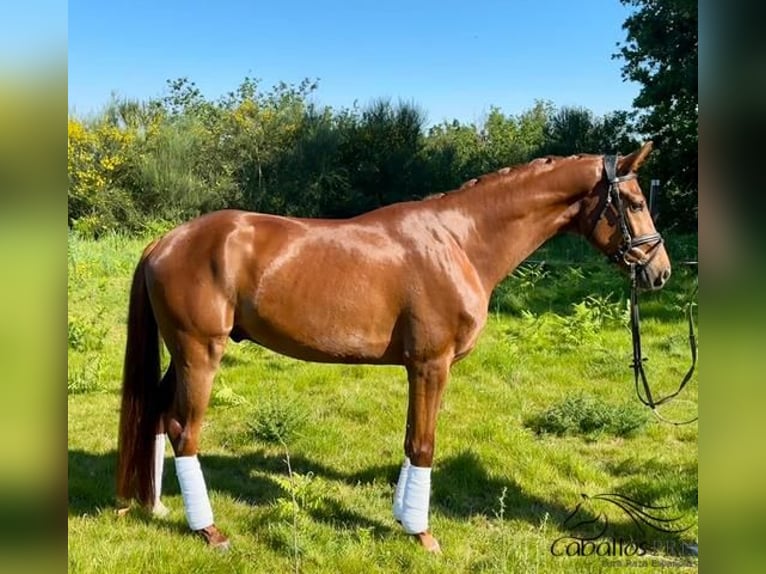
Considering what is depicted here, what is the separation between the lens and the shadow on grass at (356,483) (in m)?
3.47

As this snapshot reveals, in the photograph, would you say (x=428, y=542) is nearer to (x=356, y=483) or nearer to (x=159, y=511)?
(x=356, y=483)

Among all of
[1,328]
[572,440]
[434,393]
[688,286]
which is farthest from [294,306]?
[688,286]

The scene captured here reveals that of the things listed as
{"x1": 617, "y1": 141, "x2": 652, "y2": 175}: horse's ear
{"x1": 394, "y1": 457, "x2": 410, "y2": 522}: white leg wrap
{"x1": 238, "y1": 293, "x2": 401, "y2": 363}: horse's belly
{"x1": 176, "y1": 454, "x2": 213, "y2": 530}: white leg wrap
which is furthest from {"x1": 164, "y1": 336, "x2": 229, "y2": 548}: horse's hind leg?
{"x1": 617, "y1": 141, "x2": 652, "y2": 175}: horse's ear

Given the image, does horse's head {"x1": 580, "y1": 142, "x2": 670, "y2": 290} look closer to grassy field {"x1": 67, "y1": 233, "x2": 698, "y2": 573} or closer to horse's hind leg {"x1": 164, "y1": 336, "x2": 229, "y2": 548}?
grassy field {"x1": 67, "y1": 233, "x2": 698, "y2": 573}

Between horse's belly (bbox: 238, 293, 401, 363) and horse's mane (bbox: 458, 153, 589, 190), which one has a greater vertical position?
horse's mane (bbox: 458, 153, 589, 190)

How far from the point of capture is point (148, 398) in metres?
3.32

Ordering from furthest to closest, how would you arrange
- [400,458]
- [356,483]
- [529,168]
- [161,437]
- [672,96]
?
1. [672,96]
2. [400,458]
3. [356,483]
4. [161,437]
5. [529,168]

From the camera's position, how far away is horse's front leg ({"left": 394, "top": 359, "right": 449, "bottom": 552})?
3100 mm

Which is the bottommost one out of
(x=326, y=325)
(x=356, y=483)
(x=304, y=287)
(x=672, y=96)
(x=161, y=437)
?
(x=356, y=483)

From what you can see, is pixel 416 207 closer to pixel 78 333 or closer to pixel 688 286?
pixel 78 333

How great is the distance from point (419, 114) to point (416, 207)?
45.1 feet

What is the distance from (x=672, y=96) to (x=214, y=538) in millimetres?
11642

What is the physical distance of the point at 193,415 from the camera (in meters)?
3.09

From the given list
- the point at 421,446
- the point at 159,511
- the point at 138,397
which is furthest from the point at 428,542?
the point at 138,397
